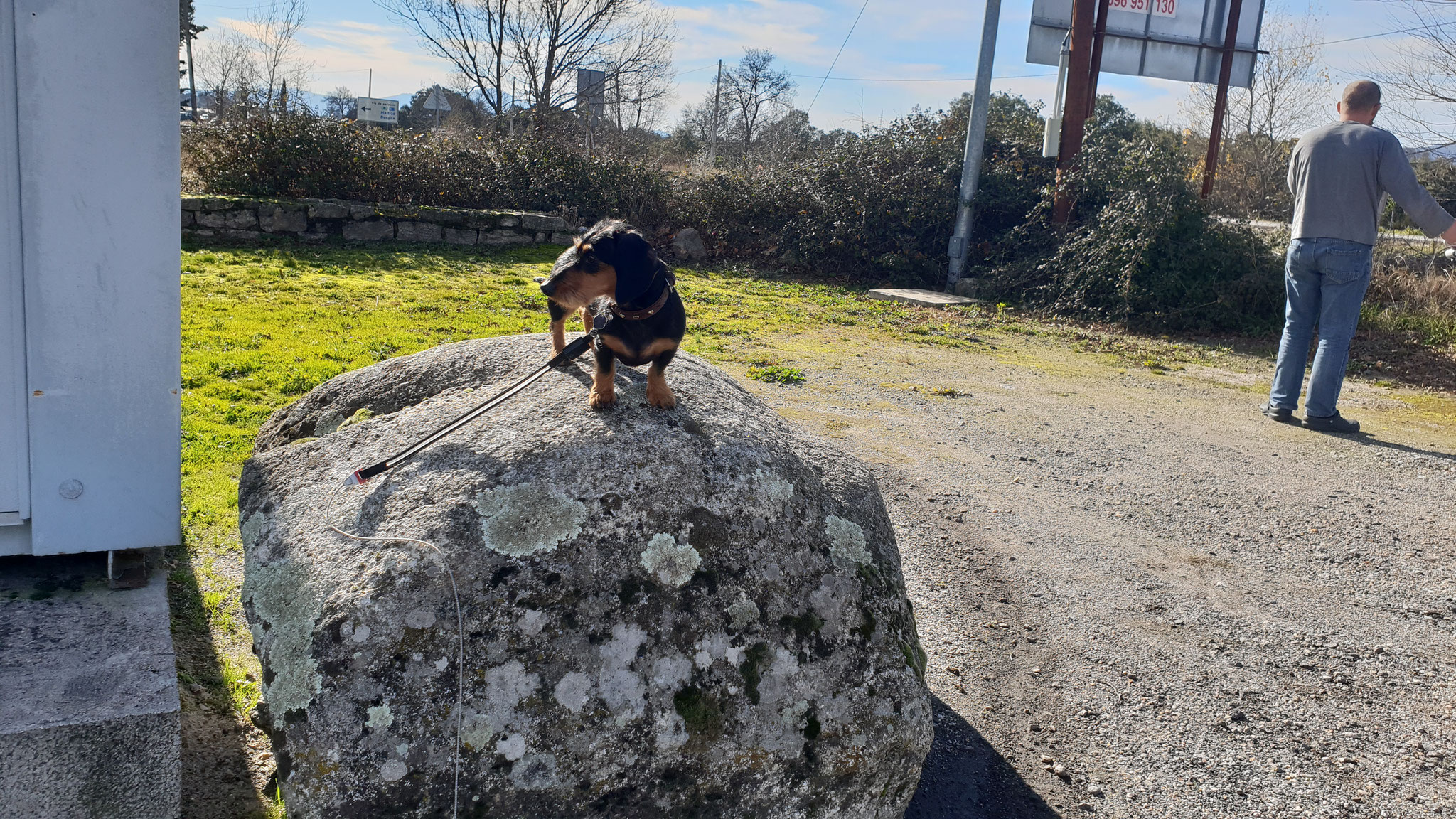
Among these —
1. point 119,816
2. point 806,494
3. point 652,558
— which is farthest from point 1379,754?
point 119,816

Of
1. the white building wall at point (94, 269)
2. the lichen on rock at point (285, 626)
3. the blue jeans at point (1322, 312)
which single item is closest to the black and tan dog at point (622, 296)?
the lichen on rock at point (285, 626)

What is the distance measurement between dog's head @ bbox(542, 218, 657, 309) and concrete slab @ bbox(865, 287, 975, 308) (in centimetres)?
1065

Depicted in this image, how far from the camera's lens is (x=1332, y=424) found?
716cm

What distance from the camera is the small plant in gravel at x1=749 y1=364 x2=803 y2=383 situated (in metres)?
7.96

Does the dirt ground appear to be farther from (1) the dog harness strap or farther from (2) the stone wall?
(2) the stone wall

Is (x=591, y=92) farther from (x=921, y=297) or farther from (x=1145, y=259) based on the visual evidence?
(x=1145, y=259)

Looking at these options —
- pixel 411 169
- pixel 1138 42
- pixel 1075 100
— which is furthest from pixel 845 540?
pixel 411 169

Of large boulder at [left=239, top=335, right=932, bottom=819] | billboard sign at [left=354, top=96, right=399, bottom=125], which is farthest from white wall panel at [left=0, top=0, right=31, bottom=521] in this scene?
billboard sign at [left=354, top=96, right=399, bottom=125]

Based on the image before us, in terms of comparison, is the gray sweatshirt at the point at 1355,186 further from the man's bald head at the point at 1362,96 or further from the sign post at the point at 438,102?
the sign post at the point at 438,102

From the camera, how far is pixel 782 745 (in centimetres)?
232

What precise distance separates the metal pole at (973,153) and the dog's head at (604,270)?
1154 centimetres

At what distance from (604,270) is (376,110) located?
23.8 m

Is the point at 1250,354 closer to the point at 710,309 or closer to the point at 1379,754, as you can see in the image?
the point at 710,309

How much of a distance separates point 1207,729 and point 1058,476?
111 inches
